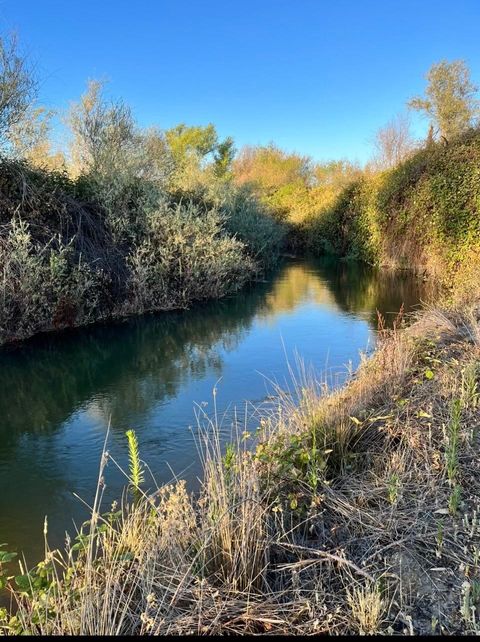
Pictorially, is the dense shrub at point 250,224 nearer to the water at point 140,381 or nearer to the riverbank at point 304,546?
the water at point 140,381

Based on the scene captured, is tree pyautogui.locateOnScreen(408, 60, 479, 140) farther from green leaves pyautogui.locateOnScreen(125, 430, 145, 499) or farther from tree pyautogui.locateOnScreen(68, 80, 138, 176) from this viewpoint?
green leaves pyautogui.locateOnScreen(125, 430, 145, 499)

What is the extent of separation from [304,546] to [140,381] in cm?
476

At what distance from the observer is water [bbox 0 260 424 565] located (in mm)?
4293

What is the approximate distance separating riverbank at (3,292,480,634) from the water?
1.02 m

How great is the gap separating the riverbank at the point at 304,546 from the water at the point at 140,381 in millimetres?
1023

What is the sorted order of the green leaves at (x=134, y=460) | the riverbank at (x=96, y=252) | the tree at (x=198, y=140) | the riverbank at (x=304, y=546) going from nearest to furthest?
the riverbank at (x=304, y=546), the green leaves at (x=134, y=460), the riverbank at (x=96, y=252), the tree at (x=198, y=140)

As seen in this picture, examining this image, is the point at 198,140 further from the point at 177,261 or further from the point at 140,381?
the point at 140,381

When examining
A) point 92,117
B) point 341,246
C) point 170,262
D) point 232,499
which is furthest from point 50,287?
point 341,246

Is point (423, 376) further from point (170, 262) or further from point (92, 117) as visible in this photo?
point (92, 117)

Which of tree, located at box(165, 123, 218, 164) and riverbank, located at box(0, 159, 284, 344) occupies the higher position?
tree, located at box(165, 123, 218, 164)

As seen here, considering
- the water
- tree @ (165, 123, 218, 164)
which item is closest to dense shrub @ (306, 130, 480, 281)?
the water

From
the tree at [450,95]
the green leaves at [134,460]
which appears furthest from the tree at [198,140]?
the green leaves at [134,460]

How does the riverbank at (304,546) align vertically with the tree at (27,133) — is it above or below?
below

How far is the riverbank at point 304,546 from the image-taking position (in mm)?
2176
